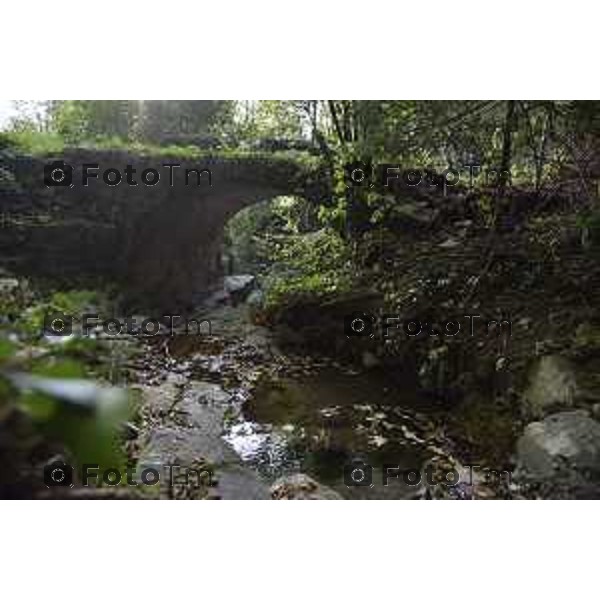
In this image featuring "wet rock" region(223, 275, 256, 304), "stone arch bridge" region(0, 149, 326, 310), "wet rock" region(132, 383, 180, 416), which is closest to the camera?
"wet rock" region(132, 383, 180, 416)

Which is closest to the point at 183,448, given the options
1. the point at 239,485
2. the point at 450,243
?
the point at 239,485

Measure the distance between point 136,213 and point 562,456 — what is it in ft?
11.8

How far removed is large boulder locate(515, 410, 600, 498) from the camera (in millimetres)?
2633

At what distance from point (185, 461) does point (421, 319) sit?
163cm

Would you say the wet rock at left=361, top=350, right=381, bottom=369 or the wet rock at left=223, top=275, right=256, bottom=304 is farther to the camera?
the wet rock at left=223, top=275, right=256, bottom=304

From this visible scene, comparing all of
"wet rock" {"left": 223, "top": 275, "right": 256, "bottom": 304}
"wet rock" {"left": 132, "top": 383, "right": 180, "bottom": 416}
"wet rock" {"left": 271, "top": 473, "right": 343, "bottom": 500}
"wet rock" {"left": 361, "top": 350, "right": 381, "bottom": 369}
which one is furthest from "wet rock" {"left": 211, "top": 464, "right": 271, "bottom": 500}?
"wet rock" {"left": 223, "top": 275, "right": 256, "bottom": 304}

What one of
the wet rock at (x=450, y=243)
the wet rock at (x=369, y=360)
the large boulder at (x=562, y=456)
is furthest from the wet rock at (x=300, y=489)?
the wet rock at (x=450, y=243)

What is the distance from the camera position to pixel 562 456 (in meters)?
2.75

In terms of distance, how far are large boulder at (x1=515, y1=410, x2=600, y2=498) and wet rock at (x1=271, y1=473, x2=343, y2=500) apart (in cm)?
67

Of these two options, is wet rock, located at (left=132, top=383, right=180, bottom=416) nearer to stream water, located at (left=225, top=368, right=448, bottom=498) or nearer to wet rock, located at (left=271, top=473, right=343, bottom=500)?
stream water, located at (left=225, top=368, right=448, bottom=498)

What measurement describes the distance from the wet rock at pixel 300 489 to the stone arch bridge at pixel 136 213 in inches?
73.5

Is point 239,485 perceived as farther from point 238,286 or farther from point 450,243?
point 238,286

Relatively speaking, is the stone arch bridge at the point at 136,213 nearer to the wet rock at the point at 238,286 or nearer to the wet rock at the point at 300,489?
the wet rock at the point at 238,286
